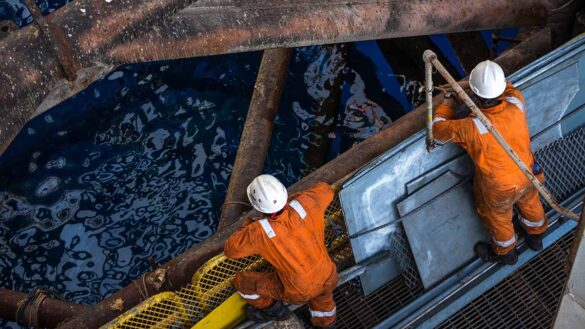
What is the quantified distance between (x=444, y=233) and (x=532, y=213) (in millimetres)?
728

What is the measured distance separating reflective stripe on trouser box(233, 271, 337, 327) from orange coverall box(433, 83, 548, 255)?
4.50 ft

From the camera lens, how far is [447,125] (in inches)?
220

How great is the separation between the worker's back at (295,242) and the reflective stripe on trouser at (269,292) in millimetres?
101

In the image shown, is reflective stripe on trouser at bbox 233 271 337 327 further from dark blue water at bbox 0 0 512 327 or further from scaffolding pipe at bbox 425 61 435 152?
dark blue water at bbox 0 0 512 327

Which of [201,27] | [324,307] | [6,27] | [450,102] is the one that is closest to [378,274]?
[324,307]

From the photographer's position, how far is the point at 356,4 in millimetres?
5922

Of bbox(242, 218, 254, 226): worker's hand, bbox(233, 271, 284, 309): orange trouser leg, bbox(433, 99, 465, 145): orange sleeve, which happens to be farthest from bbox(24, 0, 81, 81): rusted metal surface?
bbox(433, 99, 465, 145): orange sleeve

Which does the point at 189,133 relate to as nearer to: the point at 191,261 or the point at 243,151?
the point at 243,151

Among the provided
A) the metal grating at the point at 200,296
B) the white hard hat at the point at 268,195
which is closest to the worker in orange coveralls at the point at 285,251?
the white hard hat at the point at 268,195

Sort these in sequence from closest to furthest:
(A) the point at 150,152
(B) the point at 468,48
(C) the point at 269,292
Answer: (C) the point at 269,292 → (B) the point at 468,48 → (A) the point at 150,152

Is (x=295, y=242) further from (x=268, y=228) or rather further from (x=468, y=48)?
(x=468, y=48)

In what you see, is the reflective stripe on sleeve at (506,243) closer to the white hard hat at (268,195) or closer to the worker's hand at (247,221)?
the white hard hat at (268,195)

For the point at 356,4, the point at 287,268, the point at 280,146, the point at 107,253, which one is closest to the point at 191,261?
the point at 287,268

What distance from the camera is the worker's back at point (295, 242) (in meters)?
5.30
